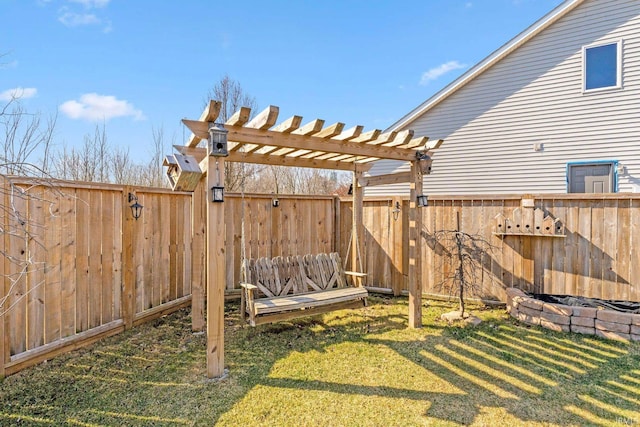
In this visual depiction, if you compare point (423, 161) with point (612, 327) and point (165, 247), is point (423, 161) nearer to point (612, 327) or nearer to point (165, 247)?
point (612, 327)

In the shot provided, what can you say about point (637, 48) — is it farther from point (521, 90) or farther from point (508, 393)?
point (508, 393)

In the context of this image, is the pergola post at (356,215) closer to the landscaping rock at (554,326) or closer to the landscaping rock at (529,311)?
the landscaping rock at (529,311)

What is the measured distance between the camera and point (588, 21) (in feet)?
21.8

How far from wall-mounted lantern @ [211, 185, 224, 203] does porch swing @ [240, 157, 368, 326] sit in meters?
0.52

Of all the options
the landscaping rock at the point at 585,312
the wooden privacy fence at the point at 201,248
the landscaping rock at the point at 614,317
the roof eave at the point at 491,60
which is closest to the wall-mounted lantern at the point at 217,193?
the wooden privacy fence at the point at 201,248

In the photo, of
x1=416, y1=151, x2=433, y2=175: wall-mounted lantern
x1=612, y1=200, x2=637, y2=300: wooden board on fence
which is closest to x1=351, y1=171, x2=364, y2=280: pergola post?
x1=416, y1=151, x2=433, y2=175: wall-mounted lantern

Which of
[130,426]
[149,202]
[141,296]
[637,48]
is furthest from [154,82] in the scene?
[637,48]

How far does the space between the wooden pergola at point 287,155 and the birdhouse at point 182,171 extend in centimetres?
13

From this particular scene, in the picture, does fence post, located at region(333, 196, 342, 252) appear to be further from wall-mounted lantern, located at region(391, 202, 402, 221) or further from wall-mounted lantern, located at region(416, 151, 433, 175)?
wall-mounted lantern, located at region(416, 151, 433, 175)

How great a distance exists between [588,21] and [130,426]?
9519mm

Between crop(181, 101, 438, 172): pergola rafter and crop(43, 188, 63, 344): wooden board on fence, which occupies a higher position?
crop(181, 101, 438, 172): pergola rafter

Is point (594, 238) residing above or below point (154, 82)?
below

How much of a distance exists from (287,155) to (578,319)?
402 centimetres

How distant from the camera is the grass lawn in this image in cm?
237
